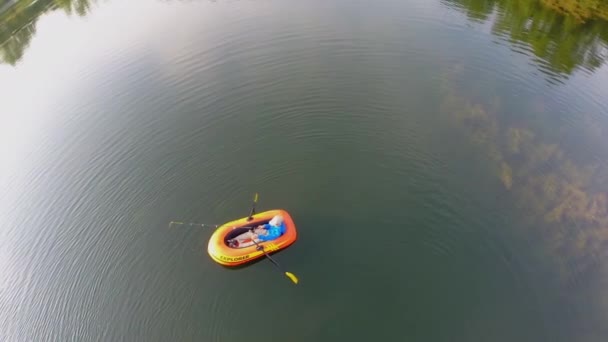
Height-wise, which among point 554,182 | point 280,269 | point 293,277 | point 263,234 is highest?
point 263,234

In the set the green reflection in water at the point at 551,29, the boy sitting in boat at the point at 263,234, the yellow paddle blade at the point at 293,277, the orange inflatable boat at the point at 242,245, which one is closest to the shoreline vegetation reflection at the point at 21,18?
the orange inflatable boat at the point at 242,245

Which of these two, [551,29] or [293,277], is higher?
[293,277]

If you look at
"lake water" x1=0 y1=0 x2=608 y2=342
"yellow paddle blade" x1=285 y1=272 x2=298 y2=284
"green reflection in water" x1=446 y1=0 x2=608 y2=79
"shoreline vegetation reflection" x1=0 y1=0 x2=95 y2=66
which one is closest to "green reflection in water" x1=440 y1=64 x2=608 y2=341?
"lake water" x1=0 y1=0 x2=608 y2=342

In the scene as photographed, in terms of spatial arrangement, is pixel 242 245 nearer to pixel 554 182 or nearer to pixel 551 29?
pixel 554 182

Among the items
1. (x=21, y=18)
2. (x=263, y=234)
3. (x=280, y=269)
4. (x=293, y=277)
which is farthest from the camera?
(x=21, y=18)

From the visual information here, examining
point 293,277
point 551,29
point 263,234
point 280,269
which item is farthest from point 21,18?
point 551,29
